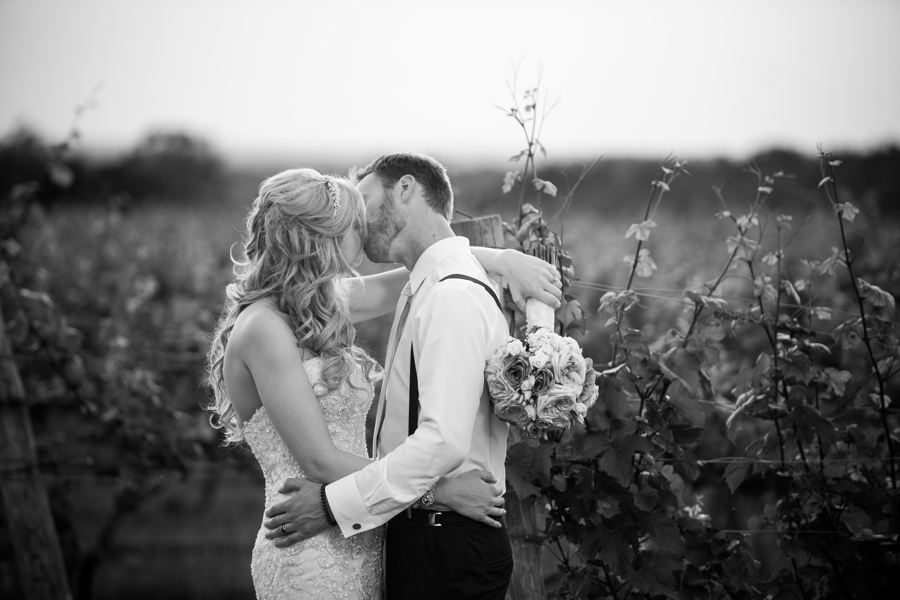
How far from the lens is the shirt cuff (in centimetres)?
206

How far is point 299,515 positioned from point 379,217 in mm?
1015

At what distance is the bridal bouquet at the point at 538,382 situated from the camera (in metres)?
2.02

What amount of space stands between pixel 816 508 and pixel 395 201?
2.14 metres

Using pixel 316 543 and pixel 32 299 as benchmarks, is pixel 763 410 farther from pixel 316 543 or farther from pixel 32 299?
pixel 32 299

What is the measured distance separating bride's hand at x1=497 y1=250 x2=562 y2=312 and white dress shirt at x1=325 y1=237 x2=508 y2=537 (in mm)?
118

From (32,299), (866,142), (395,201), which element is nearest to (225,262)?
(32,299)

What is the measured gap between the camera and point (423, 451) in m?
1.97

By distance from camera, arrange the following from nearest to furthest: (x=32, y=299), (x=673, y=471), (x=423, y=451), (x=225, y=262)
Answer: (x=423, y=451), (x=673, y=471), (x=32, y=299), (x=225, y=262)

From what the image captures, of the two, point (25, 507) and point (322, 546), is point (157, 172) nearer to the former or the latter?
point (25, 507)

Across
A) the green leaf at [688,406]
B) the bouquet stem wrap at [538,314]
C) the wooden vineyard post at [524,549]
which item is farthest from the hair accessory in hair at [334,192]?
the green leaf at [688,406]

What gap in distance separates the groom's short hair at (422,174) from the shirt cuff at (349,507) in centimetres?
96

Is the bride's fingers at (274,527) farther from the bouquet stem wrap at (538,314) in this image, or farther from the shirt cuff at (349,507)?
the bouquet stem wrap at (538,314)

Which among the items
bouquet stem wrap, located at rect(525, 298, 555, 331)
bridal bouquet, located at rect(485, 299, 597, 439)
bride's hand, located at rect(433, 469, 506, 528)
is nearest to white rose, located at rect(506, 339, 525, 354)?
bridal bouquet, located at rect(485, 299, 597, 439)

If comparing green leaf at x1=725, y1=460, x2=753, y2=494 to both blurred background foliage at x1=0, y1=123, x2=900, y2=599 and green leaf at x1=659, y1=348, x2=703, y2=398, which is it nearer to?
blurred background foliage at x1=0, y1=123, x2=900, y2=599
